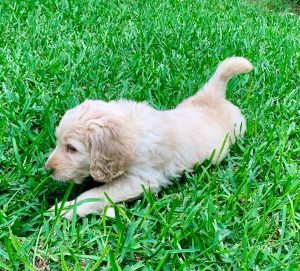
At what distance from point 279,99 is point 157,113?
183cm

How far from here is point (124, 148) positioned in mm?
2775

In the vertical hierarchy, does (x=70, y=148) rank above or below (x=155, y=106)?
above

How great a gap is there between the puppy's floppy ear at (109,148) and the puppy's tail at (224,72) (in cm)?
115

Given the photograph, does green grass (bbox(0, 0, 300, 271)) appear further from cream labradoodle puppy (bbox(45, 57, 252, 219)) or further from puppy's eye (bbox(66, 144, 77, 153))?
puppy's eye (bbox(66, 144, 77, 153))

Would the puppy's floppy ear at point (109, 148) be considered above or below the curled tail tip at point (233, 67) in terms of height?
below

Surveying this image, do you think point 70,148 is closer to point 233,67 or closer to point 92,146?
point 92,146

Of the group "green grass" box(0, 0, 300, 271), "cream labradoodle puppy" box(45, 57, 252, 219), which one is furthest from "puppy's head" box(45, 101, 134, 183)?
"green grass" box(0, 0, 300, 271)

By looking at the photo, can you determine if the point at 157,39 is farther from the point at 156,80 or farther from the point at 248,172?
the point at 248,172

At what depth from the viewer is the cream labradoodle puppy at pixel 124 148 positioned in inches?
109

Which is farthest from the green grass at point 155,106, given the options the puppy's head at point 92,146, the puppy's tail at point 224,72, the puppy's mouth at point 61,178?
the puppy's tail at point 224,72

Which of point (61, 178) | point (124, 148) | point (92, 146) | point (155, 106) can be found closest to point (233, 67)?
point (155, 106)

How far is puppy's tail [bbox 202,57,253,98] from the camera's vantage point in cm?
366

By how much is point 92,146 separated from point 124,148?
7.4 inches

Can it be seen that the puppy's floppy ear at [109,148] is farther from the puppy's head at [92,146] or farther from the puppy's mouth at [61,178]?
the puppy's mouth at [61,178]
